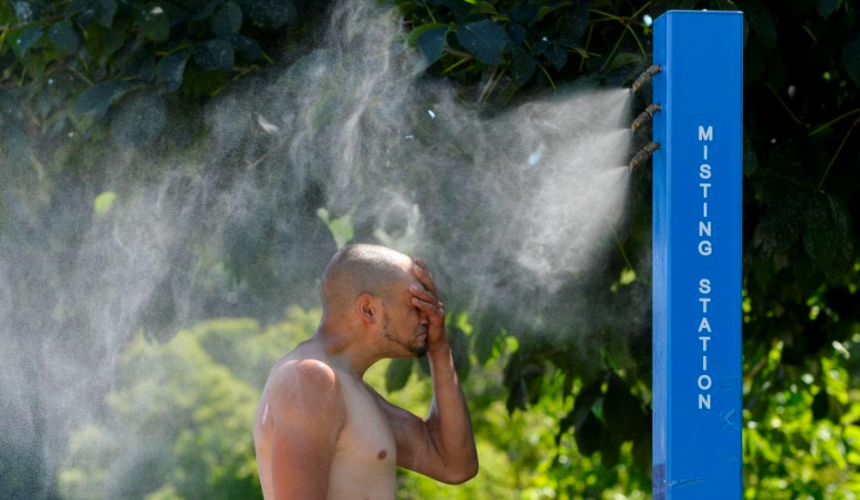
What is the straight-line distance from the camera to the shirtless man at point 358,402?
2.28 metres

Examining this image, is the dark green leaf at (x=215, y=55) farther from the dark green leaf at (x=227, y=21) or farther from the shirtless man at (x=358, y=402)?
the shirtless man at (x=358, y=402)

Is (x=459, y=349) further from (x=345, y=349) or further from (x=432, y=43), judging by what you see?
(x=345, y=349)

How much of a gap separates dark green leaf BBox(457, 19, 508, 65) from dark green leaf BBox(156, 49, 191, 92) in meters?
0.78

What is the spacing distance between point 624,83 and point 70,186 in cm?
180

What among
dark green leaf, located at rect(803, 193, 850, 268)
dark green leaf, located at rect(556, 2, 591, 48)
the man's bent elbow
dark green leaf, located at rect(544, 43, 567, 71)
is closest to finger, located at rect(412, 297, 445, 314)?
the man's bent elbow

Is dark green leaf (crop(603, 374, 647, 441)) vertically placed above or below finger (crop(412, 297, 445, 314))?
below

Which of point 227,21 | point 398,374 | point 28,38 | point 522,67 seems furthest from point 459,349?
point 28,38

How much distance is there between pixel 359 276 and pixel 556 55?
1046 mm

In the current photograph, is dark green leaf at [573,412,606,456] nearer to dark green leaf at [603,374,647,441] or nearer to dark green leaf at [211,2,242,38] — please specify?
dark green leaf at [603,374,647,441]

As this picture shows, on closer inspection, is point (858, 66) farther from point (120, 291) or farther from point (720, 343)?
point (120, 291)

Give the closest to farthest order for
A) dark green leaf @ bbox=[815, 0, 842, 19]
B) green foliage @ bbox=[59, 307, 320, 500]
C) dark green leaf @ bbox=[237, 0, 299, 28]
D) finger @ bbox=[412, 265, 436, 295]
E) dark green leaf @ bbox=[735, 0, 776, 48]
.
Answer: finger @ bbox=[412, 265, 436, 295] → dark green leaf @ bbox=[815, 0, 842, 19] → dark green leaf @ bbox=[735, 0, 776, 48] → dark green leaf @ bbox=[237, 0, 299, 28] → green foliage @ bbox=[59, 307, 320, 500]

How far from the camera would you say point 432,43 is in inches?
116

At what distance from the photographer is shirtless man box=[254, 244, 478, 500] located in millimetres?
2279

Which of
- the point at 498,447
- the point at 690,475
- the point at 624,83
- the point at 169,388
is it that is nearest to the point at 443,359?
the point at 690,475
